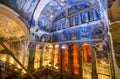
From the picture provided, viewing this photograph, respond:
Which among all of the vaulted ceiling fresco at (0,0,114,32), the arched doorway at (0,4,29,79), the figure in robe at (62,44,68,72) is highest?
the vaulted ceiling fresco at (0,0,114,32)

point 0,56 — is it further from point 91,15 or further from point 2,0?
point 91,15

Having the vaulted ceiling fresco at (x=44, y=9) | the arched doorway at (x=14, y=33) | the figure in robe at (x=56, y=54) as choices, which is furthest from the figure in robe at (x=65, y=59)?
the arched doorway at (x=14, y=33)

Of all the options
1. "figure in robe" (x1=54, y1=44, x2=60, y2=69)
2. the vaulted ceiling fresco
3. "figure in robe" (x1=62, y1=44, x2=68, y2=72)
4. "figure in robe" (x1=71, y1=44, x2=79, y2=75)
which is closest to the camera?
the vaulted ceiling fresco

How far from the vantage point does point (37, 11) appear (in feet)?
34.2

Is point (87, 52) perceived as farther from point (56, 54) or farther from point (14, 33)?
point (14, 33)

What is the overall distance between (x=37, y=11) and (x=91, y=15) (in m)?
4.04

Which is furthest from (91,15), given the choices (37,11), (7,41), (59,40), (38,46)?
(7,41)

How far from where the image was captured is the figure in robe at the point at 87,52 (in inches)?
372

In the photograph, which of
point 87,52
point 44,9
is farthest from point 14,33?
point 87,52

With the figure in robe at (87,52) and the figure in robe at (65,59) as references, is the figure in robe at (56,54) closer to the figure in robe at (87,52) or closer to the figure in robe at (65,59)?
the figure in robe at (65,59)

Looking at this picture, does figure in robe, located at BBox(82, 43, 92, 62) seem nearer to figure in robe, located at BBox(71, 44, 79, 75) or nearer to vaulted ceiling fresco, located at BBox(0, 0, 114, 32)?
figure in robe, located at BBox(71, 44, 79, 75)

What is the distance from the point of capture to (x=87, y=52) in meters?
9.91

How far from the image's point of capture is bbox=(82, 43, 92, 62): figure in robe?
9.45m

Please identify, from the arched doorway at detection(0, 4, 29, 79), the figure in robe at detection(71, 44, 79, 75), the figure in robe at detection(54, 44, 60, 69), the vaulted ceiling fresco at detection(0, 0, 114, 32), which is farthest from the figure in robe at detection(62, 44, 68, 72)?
the arched doorway at detection(0, 4, 29, 79)
